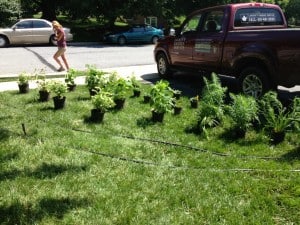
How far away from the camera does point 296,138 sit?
608 cm

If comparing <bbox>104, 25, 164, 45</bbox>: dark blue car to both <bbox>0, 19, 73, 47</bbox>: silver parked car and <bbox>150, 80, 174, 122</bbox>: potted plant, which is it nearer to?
<bbox>0, 19, 73, 47</bbox>: silver parked car

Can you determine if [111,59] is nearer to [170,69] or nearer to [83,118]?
[170,69]

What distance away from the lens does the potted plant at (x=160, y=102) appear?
695cm

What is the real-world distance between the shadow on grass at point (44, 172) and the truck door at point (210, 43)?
5.02 meters

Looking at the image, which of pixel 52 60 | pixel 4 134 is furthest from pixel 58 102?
pixel 52 60

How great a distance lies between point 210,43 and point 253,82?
156cm

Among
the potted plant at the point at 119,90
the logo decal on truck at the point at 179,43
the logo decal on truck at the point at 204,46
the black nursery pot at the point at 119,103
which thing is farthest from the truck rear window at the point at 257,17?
the black nursery pot at the point at 119,103

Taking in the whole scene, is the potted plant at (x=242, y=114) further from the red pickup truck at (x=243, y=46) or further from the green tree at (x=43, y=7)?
the green tree at (x=43, y=7)

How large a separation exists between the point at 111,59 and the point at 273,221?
1385 centimetres

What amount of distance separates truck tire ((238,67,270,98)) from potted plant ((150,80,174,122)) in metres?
2.00

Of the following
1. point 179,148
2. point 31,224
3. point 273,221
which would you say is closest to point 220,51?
point 179,148

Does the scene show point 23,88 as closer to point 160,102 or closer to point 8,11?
point 160,102

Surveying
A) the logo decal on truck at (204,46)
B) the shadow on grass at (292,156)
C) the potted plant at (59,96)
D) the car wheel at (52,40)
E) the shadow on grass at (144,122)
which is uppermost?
the logo decal on truck at (204,46)

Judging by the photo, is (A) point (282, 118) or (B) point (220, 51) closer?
(A) point (282, 118)
